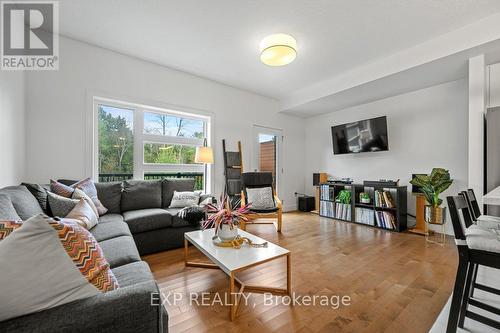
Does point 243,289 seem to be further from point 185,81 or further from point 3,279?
point 185,81

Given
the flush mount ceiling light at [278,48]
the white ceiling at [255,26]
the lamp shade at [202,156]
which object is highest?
the white ceiling at [255,26]

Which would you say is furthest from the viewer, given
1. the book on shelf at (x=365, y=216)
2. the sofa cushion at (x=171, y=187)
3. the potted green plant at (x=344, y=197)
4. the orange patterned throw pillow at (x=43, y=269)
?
the potted green plant at (x=344, y=197)

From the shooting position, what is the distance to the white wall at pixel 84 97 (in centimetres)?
260

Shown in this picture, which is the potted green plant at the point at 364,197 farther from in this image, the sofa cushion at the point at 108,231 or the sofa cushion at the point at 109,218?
the sofa cushion at the point at 109,218

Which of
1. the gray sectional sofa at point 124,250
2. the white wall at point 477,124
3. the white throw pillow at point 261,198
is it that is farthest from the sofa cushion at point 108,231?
the white wall at point 477,124

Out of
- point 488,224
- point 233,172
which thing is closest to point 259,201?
point 233,172

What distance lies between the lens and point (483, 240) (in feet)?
3.54

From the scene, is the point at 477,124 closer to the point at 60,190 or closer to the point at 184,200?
the point at 184,200

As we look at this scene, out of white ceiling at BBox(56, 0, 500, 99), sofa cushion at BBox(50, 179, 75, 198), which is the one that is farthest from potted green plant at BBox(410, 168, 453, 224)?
sofa cushion at BBox(50, 179, 75, 198)

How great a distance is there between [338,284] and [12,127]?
11.4 feet

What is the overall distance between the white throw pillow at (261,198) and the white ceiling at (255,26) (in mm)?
2086

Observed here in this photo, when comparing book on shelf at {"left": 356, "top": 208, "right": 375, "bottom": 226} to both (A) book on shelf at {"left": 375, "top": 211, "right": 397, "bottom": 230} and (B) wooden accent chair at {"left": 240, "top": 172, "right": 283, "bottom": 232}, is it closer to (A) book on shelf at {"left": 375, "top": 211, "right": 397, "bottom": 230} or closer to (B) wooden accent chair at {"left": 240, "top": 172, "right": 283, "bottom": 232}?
(A) book on shelf at {"left": 375, "top": 211, "right": 397, "bottom": 230}

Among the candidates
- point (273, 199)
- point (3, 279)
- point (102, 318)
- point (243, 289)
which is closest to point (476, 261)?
point (243, 289)

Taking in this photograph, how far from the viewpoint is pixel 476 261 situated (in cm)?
108
